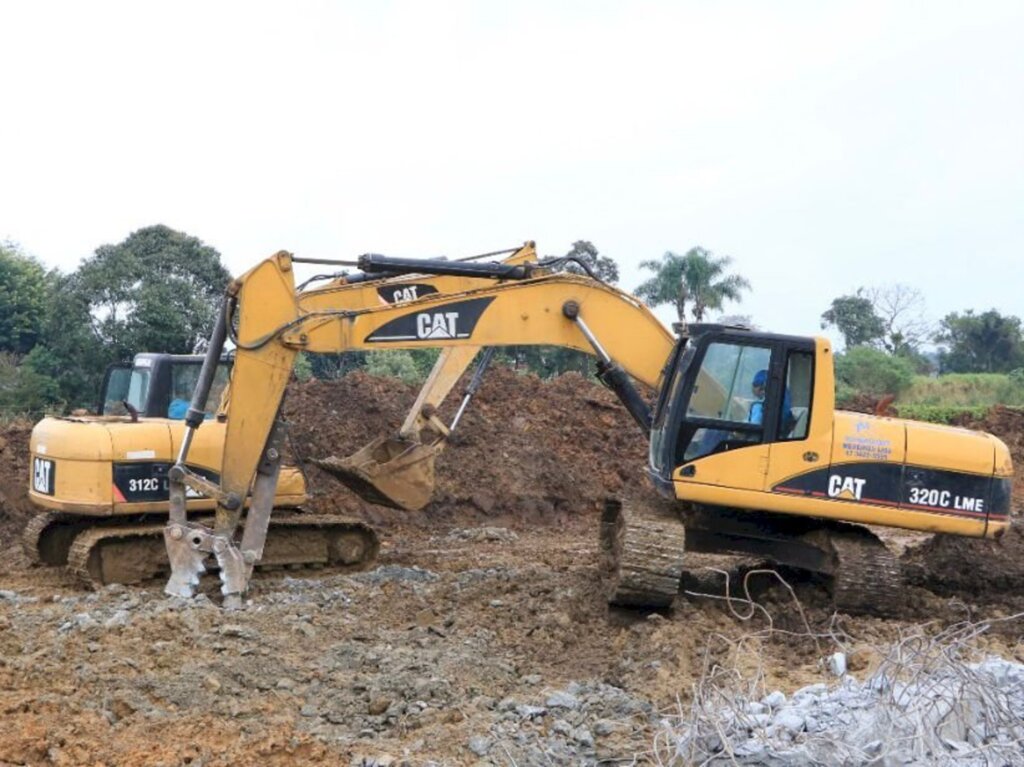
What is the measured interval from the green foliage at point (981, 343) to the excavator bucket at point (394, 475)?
113 feet

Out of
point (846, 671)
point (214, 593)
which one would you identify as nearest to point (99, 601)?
point (214, 593)

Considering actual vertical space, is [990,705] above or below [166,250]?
below

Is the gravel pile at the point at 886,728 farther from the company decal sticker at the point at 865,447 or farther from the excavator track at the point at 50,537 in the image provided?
the excavator track at the point at 50,537

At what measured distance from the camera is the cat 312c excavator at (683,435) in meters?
8.61

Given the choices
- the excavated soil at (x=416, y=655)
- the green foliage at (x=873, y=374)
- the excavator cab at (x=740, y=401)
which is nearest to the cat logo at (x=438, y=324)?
the excavator cab at (x=740, y=401)

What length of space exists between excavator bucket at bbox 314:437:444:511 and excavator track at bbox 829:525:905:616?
3.82 metres

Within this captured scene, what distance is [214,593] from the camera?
9672 millimetres

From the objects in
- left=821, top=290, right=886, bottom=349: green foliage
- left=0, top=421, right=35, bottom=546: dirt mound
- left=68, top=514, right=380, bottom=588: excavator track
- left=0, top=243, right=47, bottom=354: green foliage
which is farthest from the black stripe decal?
left=821, top=290, right=886, bottom=349: green foliage

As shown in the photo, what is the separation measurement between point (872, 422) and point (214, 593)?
5337 mm

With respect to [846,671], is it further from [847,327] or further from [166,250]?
[847,327]

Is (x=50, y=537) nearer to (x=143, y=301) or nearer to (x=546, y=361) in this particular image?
(x=143, y=301)

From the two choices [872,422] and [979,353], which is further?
[979,353]

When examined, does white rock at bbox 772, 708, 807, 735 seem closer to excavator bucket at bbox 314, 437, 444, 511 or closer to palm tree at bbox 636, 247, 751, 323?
excavator bucket at bbox 314, 437, 444, 511

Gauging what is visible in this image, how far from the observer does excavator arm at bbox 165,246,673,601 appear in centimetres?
889
